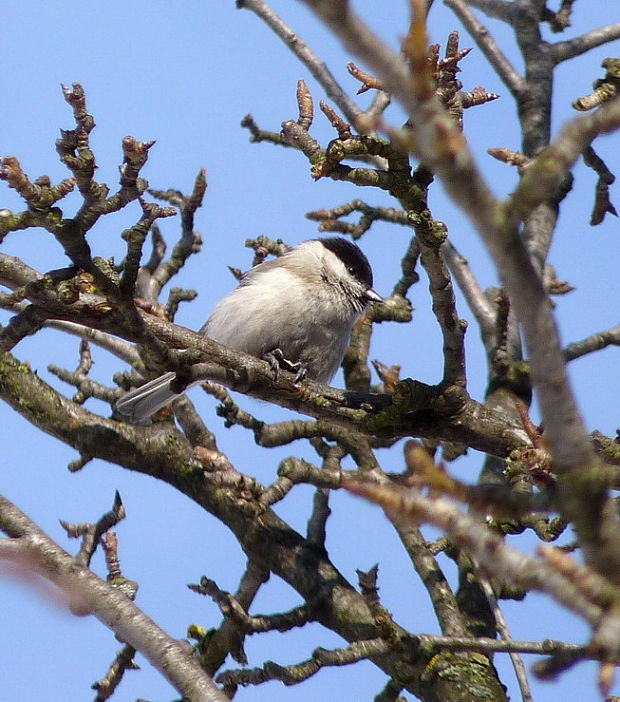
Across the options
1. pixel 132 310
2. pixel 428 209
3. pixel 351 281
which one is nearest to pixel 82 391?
pixel 351 281

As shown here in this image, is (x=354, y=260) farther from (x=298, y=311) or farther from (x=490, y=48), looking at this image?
(x=490, y=48)

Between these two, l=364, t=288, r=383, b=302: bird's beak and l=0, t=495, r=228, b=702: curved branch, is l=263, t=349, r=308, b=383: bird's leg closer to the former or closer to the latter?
l=364, t=288, r=383, b=302: bird's beak

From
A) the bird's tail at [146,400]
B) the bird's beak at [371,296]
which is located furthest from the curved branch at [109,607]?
the bird's beak at [371,296]

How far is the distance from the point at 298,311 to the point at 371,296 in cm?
69

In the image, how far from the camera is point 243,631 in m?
4.52

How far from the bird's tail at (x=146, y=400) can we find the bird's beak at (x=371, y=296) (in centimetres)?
164

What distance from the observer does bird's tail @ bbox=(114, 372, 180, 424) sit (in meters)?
5.30

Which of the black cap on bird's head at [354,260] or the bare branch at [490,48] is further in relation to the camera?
the bare branch at [490,48]

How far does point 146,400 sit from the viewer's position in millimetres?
5320

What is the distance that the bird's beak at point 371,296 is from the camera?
6359mm

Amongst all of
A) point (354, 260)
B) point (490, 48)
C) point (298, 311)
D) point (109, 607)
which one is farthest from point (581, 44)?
point (109, 607)

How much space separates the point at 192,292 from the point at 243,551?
1704mm

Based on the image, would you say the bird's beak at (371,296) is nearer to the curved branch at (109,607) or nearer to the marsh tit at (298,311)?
the marsh tit at (298,311)

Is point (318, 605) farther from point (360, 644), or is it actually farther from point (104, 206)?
point (104, 206)
